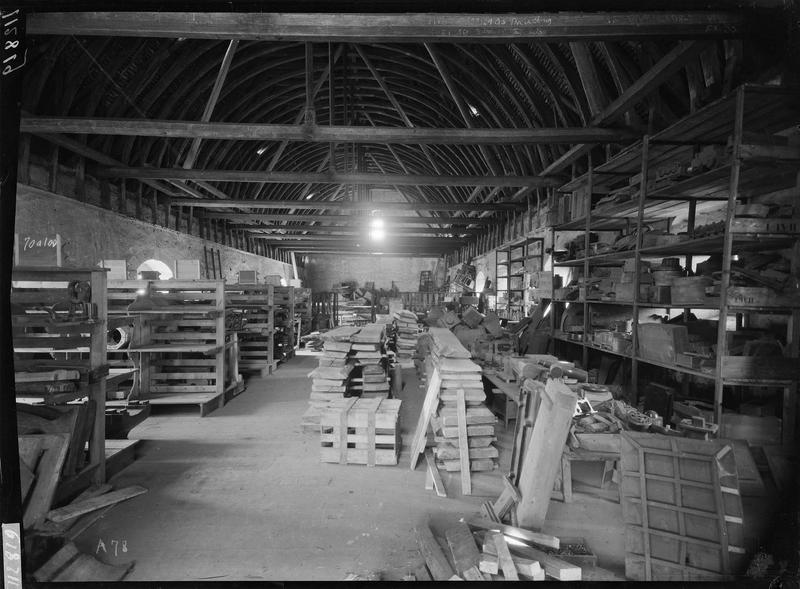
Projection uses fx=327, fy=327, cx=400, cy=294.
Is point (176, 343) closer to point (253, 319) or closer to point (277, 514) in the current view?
point (253, 319)

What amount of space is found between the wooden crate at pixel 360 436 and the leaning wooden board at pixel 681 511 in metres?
2.68

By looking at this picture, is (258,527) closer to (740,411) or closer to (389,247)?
(740,411)

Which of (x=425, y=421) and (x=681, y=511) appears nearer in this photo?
(x=681, y=511)

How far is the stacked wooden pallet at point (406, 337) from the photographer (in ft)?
38.7

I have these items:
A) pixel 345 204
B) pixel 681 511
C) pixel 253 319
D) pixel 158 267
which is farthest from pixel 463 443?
pixel 158 267

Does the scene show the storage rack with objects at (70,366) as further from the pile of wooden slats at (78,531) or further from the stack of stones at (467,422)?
the stack of stones at (467,422)

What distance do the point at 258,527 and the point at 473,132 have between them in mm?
6440

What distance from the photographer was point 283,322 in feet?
37.8

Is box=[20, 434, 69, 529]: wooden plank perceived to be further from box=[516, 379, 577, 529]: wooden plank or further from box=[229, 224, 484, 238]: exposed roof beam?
box=[229, 224, 484, 238]: exposed roof beam

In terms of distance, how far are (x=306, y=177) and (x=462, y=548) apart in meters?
8.09

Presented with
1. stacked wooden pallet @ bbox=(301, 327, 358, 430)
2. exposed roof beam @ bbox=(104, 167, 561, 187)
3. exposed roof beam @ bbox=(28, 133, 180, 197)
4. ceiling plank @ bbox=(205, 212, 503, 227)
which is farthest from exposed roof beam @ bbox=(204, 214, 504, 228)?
stacked wooden pallet @ bbox=(301, 327, 358, 430)

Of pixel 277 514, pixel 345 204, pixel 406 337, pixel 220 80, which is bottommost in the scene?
pixel 277 514

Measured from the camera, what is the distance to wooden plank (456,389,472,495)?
150 inches

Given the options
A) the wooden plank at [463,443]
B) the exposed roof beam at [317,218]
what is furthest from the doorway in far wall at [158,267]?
the wooden plank at [463,443]
